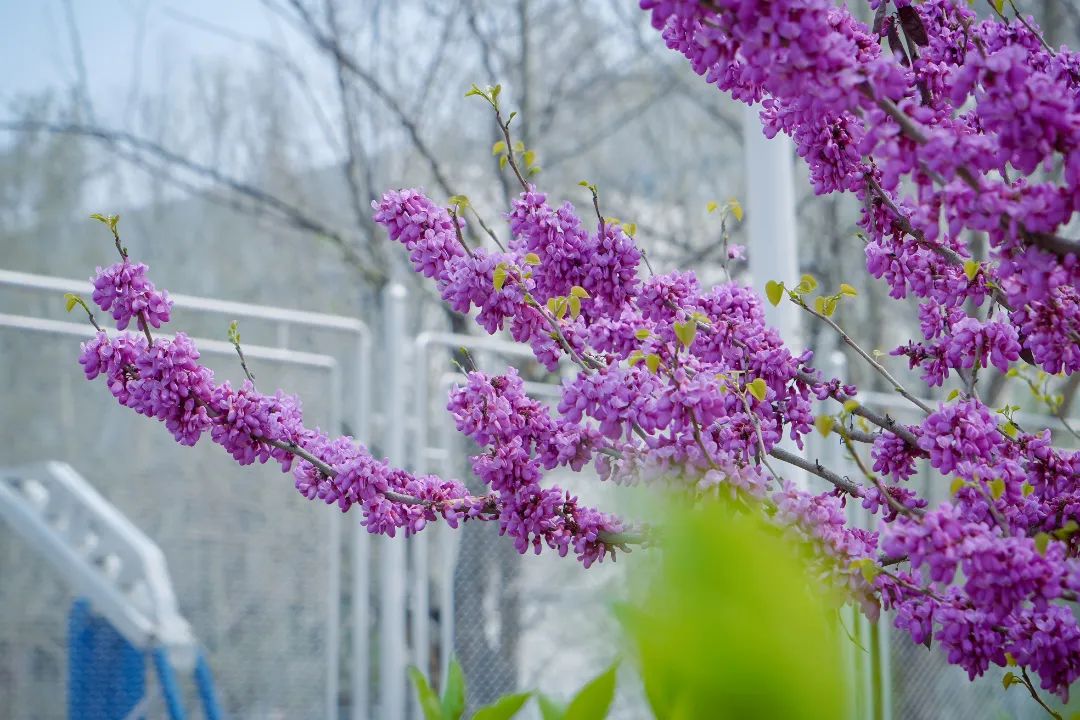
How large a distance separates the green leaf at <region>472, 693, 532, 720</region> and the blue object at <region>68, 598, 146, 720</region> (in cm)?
291

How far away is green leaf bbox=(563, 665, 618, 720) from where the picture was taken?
55cm

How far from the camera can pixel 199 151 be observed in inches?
356

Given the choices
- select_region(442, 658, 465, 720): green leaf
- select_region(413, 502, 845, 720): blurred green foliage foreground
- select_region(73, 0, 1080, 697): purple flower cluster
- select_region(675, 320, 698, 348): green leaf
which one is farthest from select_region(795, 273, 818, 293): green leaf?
select_region(413, 502, 845, 720): blurred green foliage foreground

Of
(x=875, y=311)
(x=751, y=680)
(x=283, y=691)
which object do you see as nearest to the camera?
(x=751, y=680)

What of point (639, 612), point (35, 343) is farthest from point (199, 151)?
point (639, 612)

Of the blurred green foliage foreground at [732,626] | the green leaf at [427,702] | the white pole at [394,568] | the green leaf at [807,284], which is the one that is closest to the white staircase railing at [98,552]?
the white pole at [394,568]

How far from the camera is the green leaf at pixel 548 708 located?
0.73 meters

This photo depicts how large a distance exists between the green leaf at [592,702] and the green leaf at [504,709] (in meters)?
0.19

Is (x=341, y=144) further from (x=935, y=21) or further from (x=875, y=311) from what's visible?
(x=935, y=21)

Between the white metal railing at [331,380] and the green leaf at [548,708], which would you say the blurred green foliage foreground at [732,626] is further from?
the white metal railing at [331,380]

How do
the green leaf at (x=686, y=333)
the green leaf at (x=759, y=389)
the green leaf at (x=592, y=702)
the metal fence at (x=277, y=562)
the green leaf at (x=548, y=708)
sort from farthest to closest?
1. the metal fence at (x=277, y=562)
2. the green leaf at (x=759, y=389)
3. the green leaf at (x=686, y=333)
4. the green leaf at (x=548, y=708)
5. the green leaf at (x=592, y=702)

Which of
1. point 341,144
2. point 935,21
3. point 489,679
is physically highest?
point 341,144

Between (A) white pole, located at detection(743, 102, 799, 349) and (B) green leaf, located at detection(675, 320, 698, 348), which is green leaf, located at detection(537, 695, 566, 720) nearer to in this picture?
(B) green leaf, located at detection(675, 320, 698, 348)

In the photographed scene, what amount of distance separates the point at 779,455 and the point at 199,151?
860 cm
